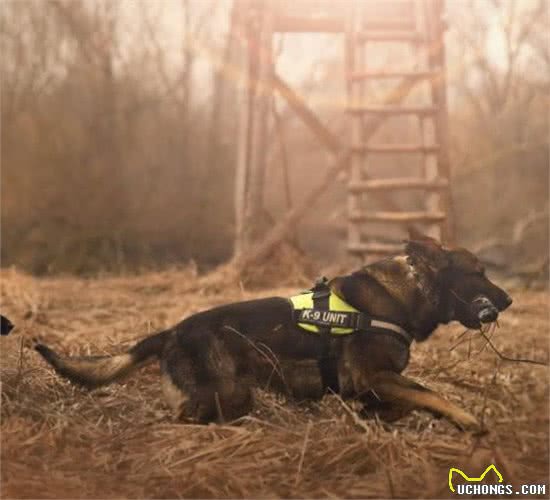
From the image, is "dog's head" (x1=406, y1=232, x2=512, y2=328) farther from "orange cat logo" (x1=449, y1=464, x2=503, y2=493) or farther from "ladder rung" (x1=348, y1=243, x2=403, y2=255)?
"ladder rung" (x1=348, y1=243, x2=403, y2=255)

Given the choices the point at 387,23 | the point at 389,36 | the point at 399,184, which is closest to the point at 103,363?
the point at 399,184

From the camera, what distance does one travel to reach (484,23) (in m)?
10.6

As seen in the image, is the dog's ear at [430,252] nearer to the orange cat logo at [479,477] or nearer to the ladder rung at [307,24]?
the orange cat logo at [479,477]

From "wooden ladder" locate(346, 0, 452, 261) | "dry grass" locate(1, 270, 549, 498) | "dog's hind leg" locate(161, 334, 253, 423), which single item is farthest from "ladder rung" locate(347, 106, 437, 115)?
"dog's hind leg" locate(161, 334, 253, 423)

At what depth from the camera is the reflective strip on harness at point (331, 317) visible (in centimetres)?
274

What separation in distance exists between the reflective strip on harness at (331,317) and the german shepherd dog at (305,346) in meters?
0.03

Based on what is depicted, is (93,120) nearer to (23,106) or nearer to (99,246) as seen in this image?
(23,106)

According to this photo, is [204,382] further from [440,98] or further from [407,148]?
[440,98]

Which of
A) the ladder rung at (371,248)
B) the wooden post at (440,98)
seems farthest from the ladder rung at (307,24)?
the ladder rung at (371,248)

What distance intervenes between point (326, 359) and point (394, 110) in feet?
12.1

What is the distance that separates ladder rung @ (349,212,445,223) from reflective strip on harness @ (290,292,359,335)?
3.08 metres

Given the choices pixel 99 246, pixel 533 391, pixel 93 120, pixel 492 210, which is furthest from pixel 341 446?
pixel 492 210

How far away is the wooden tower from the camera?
601cm

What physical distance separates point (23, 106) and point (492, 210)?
7.33 meters
